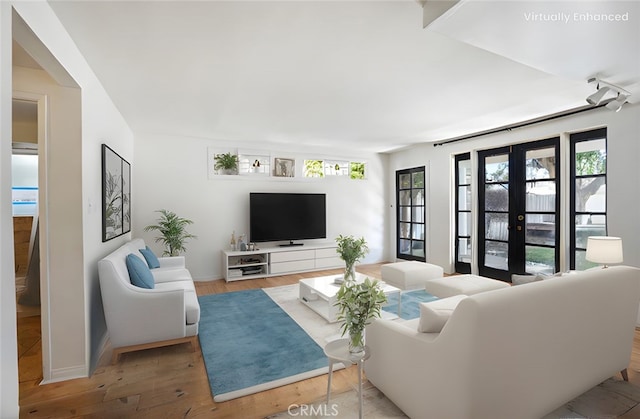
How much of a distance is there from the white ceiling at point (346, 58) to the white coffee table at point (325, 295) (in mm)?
2183

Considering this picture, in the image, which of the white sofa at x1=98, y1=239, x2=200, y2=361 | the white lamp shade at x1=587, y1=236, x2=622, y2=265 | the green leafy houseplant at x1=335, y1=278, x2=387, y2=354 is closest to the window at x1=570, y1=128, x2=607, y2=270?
the white lamp shade at x1=587, y1=236, x2=622, y2=265

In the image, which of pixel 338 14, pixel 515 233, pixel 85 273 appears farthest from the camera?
pixel 515 233

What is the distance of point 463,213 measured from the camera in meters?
5.40

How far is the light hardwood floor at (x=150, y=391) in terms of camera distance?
1897 mm

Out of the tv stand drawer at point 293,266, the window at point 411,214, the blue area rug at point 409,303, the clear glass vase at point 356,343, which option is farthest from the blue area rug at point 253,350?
the window at point 411,214

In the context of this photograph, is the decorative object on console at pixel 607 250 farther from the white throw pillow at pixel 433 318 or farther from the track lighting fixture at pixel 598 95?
the white throw pillow at pixel 433 318

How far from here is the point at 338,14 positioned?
71.9 inches

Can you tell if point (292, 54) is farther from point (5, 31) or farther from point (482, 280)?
point (482, 280)

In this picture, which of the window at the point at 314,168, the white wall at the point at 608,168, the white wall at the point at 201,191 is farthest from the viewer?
the window at the point at 314,168

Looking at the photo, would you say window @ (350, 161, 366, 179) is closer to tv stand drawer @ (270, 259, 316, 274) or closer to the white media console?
the white media console

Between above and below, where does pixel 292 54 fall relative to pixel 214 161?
above

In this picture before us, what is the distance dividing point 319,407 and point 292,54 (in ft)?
8.33

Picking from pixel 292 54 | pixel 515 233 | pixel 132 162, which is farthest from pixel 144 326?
pixel 515 233

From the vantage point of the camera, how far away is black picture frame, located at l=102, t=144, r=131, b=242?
2824 millimetres
